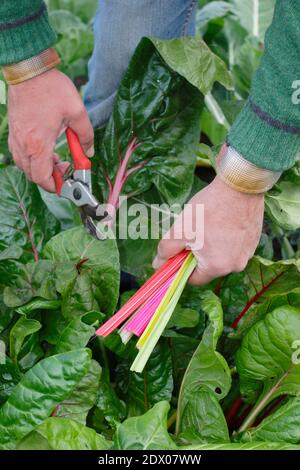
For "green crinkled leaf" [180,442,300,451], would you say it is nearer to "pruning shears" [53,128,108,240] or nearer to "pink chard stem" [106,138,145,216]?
"pruning shears" [53,128,108,240]

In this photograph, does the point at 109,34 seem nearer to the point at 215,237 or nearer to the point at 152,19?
the point at 152,19

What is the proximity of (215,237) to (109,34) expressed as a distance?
737mm

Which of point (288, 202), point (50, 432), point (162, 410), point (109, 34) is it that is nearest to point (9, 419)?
point (50, 432)

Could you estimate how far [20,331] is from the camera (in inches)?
52.7

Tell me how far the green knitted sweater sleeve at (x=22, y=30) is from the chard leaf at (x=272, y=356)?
626mm

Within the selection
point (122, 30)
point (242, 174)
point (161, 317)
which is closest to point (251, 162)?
point (242, 174)

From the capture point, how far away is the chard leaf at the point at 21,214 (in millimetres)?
1602

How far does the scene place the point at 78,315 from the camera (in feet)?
4.59

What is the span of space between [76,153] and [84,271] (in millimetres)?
230

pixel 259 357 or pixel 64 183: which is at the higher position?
pixel 64 183

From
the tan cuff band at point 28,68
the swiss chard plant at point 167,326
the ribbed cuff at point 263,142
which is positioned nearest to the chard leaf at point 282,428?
the swiss chard plant at point 167,326

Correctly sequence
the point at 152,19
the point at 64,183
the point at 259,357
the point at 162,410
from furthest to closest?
the point at 152,19, the point at 64,183, the point at 259,357, the point at 162,410

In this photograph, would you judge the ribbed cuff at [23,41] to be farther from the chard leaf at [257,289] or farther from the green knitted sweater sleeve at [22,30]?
the chard leaf at [257,289]

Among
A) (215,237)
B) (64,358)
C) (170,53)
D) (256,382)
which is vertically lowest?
(256,382)
